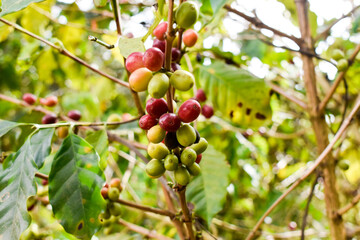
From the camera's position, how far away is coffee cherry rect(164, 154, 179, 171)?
1.99 feet

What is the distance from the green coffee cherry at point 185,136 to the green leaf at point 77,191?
0.88ft

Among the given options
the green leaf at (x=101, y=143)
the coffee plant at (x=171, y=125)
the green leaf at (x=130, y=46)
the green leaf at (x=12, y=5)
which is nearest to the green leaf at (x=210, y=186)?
the coffee plant at (x=171, y=125)

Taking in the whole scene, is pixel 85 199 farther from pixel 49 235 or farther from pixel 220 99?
pixel 220 99

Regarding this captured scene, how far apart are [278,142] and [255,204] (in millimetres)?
515

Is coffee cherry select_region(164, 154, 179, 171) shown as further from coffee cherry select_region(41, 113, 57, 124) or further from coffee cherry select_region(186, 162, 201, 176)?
coffee cherry select_region(41, 113, 57, 124)

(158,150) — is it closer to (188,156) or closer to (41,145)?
(188,156)

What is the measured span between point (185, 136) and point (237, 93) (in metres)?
0.63

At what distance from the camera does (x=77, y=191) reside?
0.72 metres

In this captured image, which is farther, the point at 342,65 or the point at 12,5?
the point at 342,65

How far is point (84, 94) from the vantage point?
2.23 metres

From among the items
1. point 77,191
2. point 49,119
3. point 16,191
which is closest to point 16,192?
point 16,191

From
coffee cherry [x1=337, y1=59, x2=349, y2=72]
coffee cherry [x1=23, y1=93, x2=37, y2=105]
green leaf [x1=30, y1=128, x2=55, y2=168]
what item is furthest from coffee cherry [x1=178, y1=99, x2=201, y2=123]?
coffee cherry [x1=23, y1=93, x2=37, y2=105]

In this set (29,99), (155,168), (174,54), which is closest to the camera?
(155,168)

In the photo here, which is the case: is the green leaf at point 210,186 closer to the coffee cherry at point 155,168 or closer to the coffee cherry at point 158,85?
the coffee cherry at point 155,168
